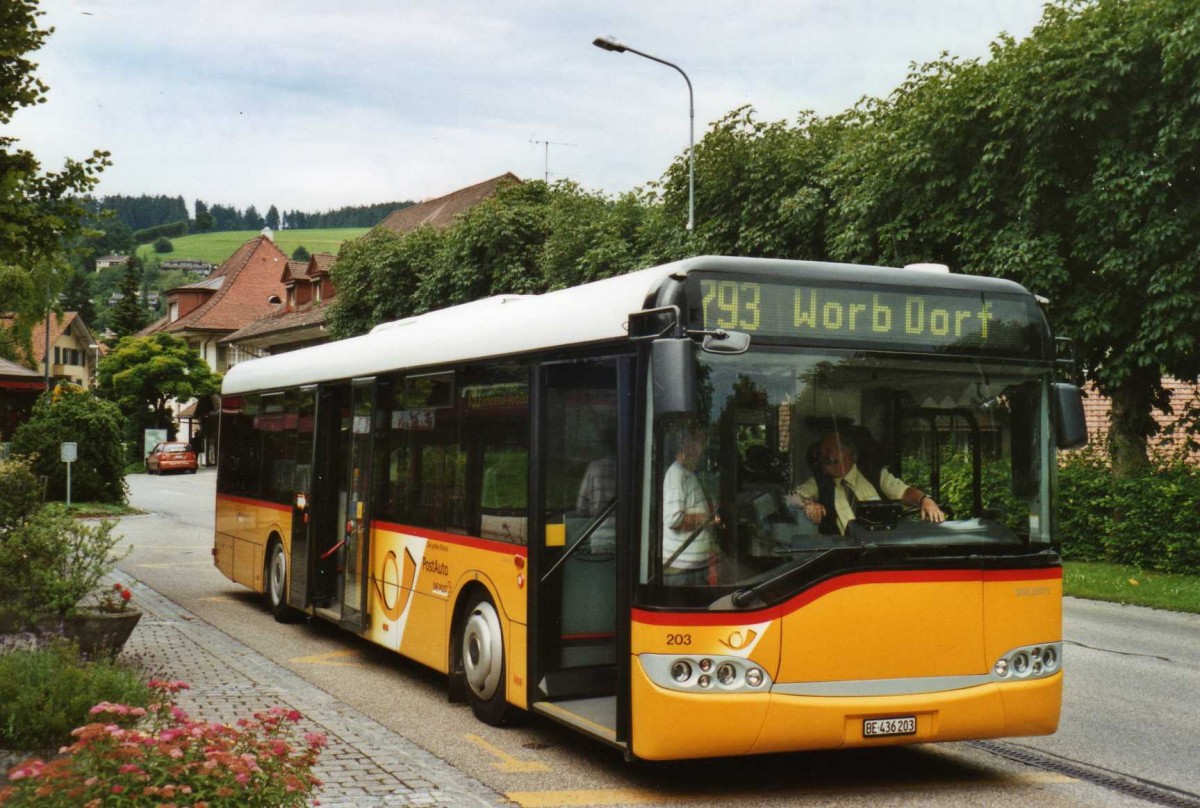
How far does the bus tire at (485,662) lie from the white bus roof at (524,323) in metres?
1.69

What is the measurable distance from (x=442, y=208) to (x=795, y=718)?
60966mm

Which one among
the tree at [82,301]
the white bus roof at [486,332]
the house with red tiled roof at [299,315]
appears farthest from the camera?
the tree at [82,301]

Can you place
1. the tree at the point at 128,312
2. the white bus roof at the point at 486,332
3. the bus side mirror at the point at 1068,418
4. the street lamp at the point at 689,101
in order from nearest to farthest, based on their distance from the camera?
the bus side mirror at the point at 1068,418, the white bus roof at the point at 486,332, the street lamp at the point at 689,101, the tree at the point at 128,312

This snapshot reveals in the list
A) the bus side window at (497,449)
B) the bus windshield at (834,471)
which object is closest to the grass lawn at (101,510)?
the bus side window at (497,449)

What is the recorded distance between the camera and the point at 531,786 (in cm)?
721

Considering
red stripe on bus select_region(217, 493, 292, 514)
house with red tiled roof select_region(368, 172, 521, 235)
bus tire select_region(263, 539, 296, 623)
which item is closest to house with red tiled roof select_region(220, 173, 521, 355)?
house with red tiled roof select_region(368, 172, 521, 235)

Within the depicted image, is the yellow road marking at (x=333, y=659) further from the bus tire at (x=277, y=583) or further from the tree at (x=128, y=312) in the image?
the tree at (x=128, y=312)

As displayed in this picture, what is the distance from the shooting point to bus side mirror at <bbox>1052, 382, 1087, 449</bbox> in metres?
7.41

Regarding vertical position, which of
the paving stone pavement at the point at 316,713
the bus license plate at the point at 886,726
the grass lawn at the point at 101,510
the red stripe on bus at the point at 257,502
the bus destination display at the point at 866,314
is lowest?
the paving stone pavement at the point at 316,713

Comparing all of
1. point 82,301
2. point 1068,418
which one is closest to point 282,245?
point 82,301

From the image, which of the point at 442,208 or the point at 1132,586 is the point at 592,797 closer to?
the point at 1132,586

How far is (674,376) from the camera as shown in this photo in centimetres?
632

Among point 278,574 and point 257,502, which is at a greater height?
point 257,502

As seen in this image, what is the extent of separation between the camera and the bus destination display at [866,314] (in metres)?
6.94
